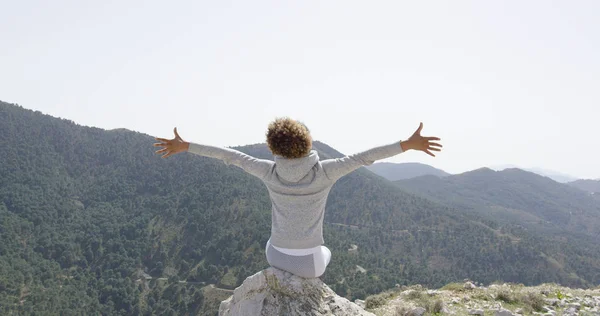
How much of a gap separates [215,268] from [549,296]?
57313 mm

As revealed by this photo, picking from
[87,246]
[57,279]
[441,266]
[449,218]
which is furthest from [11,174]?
[449,218]

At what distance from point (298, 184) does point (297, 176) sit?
0.12 m

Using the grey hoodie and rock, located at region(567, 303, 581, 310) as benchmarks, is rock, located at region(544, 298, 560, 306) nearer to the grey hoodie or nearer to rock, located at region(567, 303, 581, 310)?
rock, located at region(567, 303, 581, 310)

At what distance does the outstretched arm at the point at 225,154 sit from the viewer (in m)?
4.73

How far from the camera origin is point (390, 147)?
426 centimetres

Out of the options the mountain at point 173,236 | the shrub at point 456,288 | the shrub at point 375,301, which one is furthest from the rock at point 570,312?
the mountain at point 173,236

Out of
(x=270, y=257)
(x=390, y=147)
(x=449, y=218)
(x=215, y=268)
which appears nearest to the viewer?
(x=390, y=147)

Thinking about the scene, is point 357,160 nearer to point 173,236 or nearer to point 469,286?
point 469,286

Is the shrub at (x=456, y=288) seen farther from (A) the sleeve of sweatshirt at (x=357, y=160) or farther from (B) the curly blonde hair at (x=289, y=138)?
(B) the curly blonde hair at (x=289, y=138)

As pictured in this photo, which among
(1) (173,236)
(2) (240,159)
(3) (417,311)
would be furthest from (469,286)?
(1) (173,236)

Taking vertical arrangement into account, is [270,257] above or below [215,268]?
above

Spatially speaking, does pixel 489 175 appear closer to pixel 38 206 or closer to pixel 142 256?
pixel 142 256

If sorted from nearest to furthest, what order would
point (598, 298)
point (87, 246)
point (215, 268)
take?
point (598, 298), point (215, 268), point (87, 246)

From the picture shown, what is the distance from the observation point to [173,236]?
7388 cm
